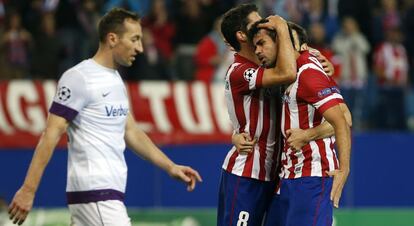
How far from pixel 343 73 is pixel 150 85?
2974 mm

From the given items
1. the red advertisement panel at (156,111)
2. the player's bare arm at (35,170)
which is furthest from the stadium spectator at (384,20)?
the player's bare arm at (35,170)

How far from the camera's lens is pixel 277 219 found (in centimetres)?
812

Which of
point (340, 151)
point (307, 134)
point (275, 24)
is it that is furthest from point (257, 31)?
point (340, 151)

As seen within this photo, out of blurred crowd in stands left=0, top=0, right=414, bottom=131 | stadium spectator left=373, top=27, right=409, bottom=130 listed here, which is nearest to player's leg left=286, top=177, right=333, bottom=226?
blurred crowd in stands left=0, top=0, right=414, bottom=131

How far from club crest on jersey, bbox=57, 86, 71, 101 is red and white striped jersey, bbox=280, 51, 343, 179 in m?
1.47

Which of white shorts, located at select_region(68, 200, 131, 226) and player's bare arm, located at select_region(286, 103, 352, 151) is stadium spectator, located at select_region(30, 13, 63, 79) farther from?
player's bare arm, located at select_region(286, 103, 352, 151)

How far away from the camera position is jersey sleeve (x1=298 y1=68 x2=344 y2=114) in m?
7.66

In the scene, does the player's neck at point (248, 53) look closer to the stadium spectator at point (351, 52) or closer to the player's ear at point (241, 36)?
the player's ear at point (241, 36)

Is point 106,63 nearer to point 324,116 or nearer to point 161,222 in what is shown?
point 324,116

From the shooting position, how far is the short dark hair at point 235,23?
8281mm

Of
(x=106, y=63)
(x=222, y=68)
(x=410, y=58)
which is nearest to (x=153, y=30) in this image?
(x=222, y=68)

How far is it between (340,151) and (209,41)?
866 cm

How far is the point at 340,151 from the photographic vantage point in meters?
7.50

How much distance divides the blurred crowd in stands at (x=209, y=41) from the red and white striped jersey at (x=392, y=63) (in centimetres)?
1
